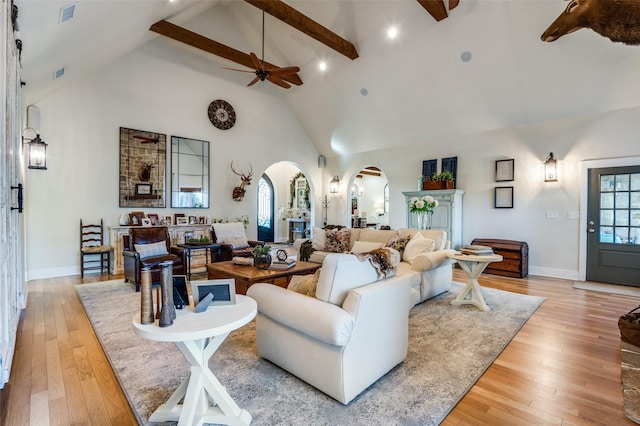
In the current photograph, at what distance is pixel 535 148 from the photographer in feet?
19.1

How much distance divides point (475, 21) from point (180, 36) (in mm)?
5212

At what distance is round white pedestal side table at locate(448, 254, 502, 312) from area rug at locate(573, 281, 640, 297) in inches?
92.1

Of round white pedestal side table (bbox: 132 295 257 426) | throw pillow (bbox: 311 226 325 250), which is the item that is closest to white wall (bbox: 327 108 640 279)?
throw pillow (bbox: 311 226 325 250)

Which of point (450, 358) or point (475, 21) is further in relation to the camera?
point (475, 21)

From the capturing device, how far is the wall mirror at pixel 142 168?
597 centimetres

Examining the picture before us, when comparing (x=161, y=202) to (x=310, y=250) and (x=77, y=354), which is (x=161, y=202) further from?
(x=77, y=354)

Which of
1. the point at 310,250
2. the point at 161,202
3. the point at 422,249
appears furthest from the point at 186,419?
the point at 161,202

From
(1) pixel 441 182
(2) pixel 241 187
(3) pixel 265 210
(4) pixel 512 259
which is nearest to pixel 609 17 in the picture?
(4) pixel 512 259

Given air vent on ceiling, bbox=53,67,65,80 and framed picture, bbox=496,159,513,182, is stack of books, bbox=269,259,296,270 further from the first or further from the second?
framed picture, bbox=496,159,513,182

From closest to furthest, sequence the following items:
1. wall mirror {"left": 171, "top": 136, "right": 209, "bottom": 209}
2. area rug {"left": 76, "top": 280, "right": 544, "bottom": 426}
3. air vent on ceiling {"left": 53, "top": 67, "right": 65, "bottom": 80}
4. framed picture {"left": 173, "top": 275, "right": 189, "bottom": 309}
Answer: framed picture {"left": 173, "top": 275, "right": 189, "bottom": 309}
area rug {"left": 76, "top": 280, "right": 544, "bottom": 426}
air vent on ceiling {"left": 53, "top": 67, "right": 65, "bottom": 80}
wall mirror {"left": 171, "top": 136, "right": 209, "bottom": 209}

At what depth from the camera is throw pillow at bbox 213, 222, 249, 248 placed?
5.79m

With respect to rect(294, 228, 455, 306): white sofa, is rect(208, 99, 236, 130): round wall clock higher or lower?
higher

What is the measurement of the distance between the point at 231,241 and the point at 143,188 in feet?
7.05

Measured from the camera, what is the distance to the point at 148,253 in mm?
4684
